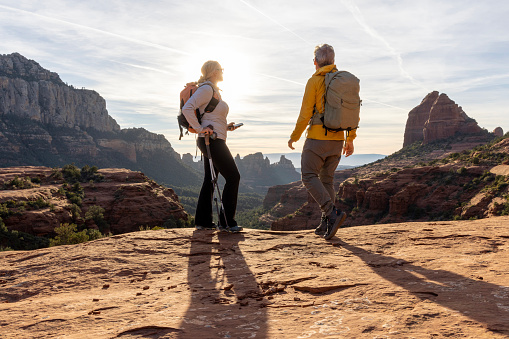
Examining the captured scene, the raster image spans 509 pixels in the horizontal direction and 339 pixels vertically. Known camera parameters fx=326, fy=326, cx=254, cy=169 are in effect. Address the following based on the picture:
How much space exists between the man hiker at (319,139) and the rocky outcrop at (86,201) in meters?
25.4

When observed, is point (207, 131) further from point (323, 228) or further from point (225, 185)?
point (323, 228)

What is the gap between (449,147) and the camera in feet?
269

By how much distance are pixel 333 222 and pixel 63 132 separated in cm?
11605

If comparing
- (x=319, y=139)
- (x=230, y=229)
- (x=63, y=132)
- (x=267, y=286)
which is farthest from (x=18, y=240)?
(x=63, y=132)

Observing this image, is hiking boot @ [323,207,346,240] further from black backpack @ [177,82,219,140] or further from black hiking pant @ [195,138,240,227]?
black backpack @ [177,82,219,140]

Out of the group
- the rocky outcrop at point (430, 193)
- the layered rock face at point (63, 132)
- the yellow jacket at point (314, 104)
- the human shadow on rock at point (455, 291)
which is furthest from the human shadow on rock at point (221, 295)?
the layered rock face at point (63, 132)

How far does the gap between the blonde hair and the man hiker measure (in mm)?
1674

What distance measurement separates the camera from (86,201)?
105ft

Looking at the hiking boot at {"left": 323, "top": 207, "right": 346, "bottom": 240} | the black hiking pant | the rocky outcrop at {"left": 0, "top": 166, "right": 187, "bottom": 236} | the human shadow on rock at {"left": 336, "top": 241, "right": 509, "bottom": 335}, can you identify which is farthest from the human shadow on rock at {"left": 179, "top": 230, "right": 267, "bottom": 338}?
the rocky outcrop at {"left": 0, "top": 166, "right": 187, "bottom": 236}

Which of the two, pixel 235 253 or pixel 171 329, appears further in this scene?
pixel 235 253

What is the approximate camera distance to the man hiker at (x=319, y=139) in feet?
16.5

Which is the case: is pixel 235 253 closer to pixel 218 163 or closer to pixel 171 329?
pixel 218 163

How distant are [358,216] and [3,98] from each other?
97.7m

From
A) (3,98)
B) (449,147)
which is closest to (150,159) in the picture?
(3,98)
